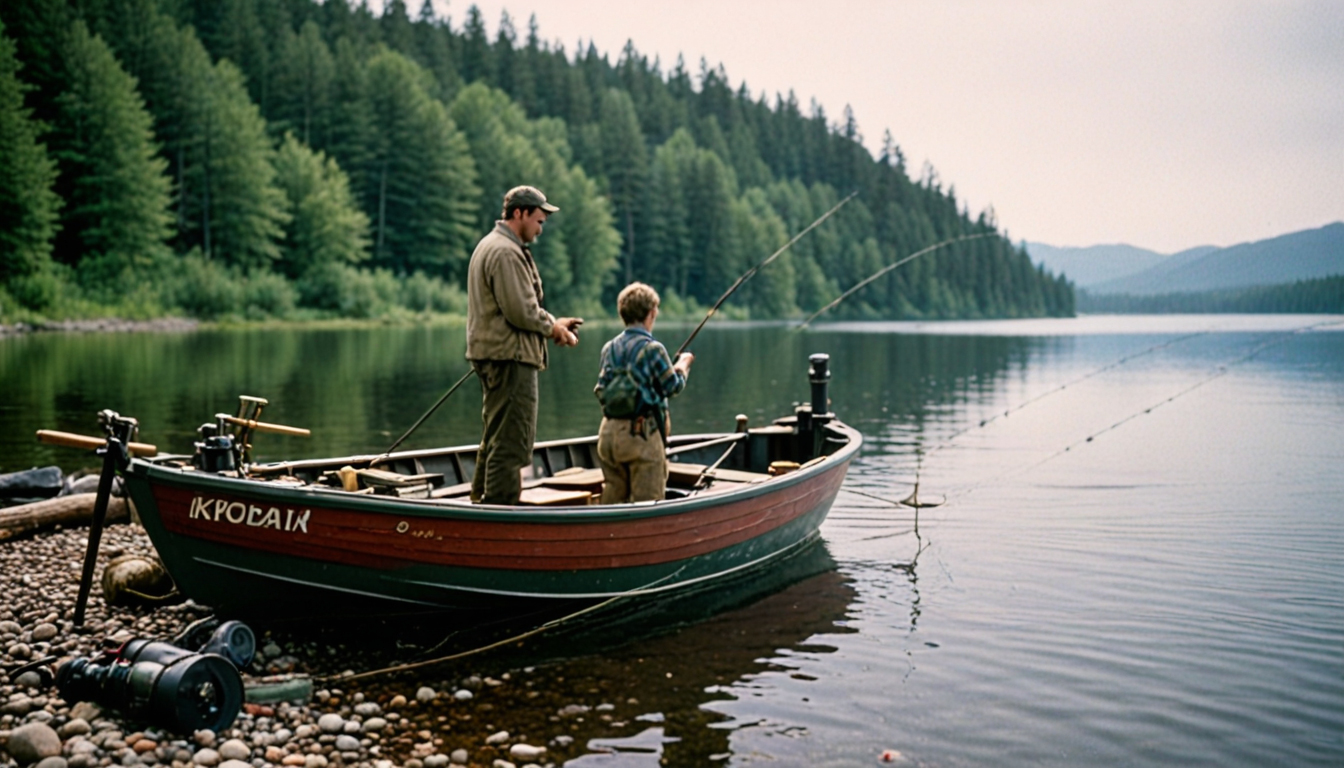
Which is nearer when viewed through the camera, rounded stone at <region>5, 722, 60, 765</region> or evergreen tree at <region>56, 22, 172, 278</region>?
rounded stone at <region>5, 722, 60, 765</region>

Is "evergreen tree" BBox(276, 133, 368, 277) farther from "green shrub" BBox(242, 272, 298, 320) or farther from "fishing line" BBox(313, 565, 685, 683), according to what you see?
"fishing line" BBox(313, 565, 685, 683)

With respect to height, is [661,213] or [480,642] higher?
[661,213]

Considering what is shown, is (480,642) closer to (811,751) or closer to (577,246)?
(811,751)

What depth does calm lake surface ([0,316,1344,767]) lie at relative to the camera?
6922mm

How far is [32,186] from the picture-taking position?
47750 mm

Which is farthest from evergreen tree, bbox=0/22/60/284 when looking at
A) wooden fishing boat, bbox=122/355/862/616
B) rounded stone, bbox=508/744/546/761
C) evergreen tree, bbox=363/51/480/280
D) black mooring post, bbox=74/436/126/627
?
rounded stone, bbox=508/744/546/761

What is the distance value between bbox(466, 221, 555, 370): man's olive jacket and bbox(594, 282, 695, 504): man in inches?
28.4

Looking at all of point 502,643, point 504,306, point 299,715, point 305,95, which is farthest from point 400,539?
point 305,95

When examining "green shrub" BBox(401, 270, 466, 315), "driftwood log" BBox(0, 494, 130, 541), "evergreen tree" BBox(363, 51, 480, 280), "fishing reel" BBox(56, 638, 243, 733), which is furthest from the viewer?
"evergreen tree" BBox(363, 51, 480, 280)

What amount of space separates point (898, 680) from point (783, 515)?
307 cm

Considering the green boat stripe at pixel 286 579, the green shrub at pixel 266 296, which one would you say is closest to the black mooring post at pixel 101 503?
the green boat stripe at pixel 286 579

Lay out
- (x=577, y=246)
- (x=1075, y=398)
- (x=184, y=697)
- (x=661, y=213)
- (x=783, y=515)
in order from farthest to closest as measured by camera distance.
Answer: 1. (x=661, y=213)
2. (x=577, y=246)
3. (x=1075, y=398)
4. (x=783, y=515)
5. (x=184, y=697)

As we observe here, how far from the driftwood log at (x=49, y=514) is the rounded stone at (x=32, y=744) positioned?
486cm

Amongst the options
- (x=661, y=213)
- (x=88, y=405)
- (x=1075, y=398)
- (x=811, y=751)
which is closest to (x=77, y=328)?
(x=88, y=405)
